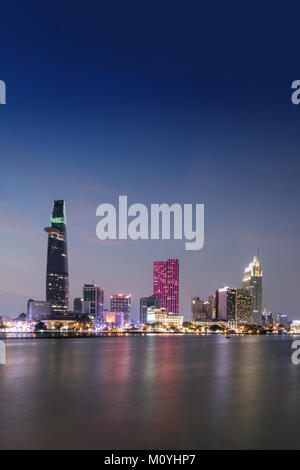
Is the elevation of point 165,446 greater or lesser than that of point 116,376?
greater

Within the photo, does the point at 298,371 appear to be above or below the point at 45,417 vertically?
below

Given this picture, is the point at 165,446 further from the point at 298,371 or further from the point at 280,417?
the point at 298,371

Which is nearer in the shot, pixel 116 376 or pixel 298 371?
pixel 116 376

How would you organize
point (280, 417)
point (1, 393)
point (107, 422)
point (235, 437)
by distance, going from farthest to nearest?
point (1, 393), point (280, 417), point (107, 422), point (235, 437)

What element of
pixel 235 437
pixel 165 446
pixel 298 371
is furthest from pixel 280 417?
pixel 298 371
